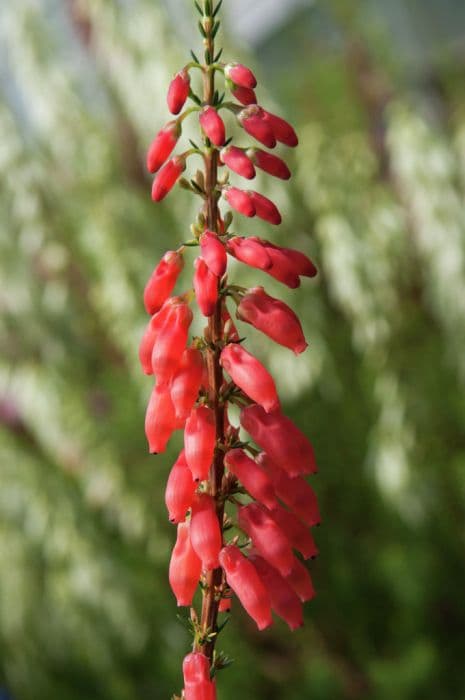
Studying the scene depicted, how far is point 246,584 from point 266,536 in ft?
0.16

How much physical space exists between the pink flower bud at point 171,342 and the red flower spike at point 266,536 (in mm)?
159

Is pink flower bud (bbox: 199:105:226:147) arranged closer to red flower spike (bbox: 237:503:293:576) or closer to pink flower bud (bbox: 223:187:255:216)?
pink flower bud (bbox: 223:187:255:216)

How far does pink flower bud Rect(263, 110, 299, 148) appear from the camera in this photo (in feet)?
2.88

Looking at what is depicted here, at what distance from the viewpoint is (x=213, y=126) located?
81cm

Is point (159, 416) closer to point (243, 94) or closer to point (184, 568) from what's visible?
point (184, 568)

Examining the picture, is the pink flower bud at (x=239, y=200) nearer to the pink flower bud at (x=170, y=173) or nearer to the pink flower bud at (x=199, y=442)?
the pink flower bud at (x=170, y=173)

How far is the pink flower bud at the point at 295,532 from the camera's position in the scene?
3.08 feet

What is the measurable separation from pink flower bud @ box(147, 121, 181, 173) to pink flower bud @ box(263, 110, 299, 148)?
94 mm

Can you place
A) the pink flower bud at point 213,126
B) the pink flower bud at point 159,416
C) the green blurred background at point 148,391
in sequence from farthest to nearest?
1. the green blurred background at point 148,391
2. the pink flower bud at point 159,416
3. the pink flower bud at point 213,126

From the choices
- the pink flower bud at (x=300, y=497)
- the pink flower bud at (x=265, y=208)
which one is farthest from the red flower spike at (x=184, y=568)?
the pink flower bud at (x=265, y=208)

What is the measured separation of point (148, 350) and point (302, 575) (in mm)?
271

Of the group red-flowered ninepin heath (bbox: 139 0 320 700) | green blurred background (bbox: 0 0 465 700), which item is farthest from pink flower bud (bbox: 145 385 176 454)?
green blurred background (bbox: 0 0 465 700)

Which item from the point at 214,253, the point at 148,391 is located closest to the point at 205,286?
the point at 214,253

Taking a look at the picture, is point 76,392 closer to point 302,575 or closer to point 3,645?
point 3,645
